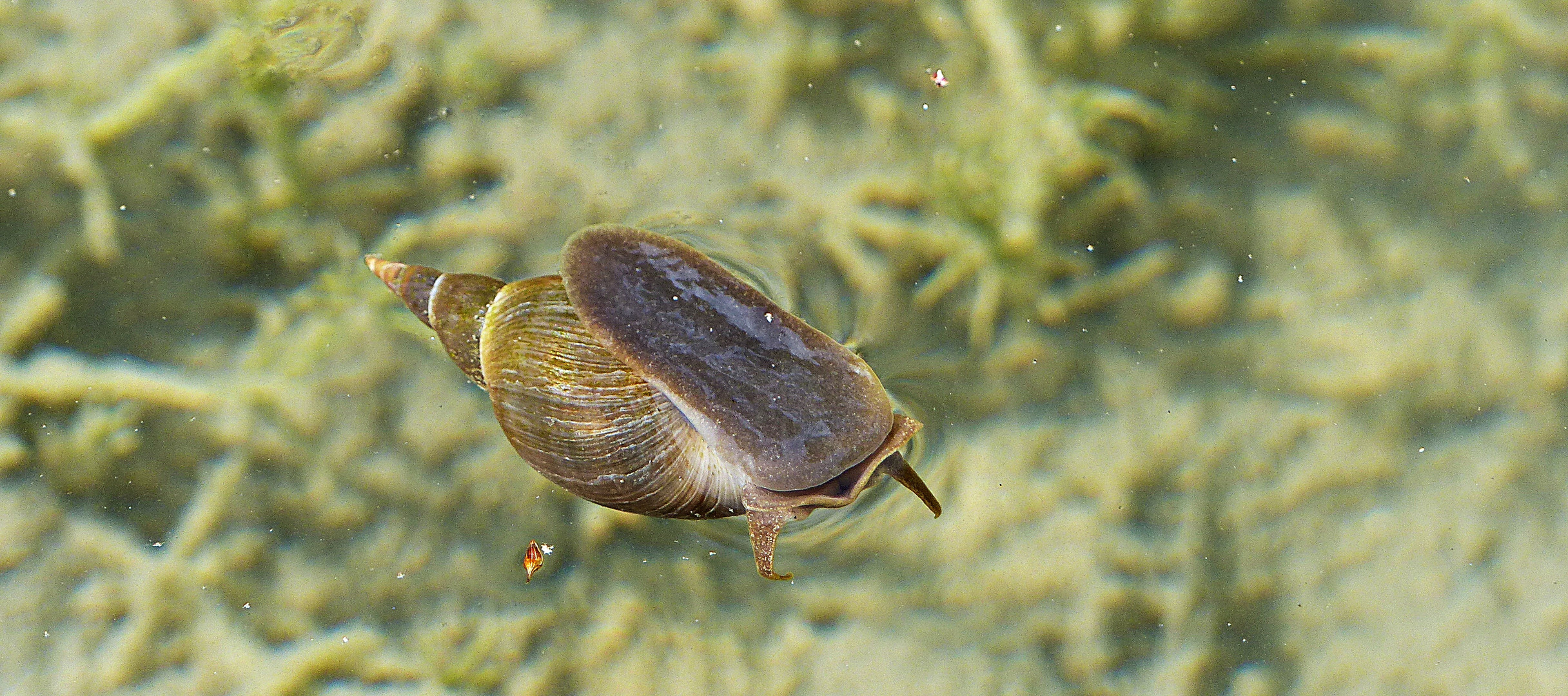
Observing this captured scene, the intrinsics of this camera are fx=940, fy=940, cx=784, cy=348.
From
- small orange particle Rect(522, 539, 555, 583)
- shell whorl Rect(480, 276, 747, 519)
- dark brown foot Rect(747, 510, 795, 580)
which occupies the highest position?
shell whorl Rect(480, 276, 747, 519)

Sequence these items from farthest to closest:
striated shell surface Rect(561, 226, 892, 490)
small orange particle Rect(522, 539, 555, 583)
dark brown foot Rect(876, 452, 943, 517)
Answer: small orange particle Rect(522, 539, 555, 583) → dark brown foot Rect(876, 452, 943, 517) → striated shell surface Rect(561, 226, 892, 490)

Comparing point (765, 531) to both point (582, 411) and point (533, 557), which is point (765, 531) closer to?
point (582, 411)

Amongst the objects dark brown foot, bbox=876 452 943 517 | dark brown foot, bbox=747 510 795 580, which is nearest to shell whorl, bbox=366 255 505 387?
dark brown foot, bbox=747 510 795 580

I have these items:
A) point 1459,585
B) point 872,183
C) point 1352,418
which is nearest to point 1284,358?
point 1352,418

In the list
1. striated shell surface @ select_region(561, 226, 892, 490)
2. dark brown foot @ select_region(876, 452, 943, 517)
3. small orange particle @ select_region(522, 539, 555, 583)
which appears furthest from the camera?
small orange particle @ select_region(522, 539, 555, 583)

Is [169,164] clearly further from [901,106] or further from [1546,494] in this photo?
[1546,494]

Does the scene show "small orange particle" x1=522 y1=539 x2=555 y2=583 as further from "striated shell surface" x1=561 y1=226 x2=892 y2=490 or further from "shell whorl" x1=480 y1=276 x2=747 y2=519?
"striated shell surface" x1=561 y1=226 x2=892 y2=490

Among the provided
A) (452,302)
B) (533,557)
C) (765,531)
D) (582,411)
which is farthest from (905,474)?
(452,302)
